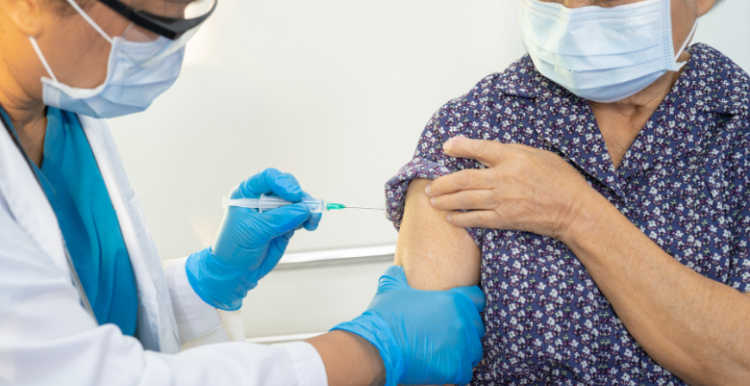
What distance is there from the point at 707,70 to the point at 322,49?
130cm

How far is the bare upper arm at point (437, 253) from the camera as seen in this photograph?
103 centimetres

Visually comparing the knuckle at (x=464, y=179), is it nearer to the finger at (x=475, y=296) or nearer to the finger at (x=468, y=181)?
the finger at (x=468, y=181)

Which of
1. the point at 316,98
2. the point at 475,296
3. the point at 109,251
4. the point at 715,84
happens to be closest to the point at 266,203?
the point at 109,251

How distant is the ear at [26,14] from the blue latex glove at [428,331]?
0.72 m

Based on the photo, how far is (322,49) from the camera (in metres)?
1.88

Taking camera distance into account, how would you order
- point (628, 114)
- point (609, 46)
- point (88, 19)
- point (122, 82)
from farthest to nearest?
point (628, 114) → point (609, 46) → point (122, 82) → point (88, 19)

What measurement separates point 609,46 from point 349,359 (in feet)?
2.63

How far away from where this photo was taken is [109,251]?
1.04 m

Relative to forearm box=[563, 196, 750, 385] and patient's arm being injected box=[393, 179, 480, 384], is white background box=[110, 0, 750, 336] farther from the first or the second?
forearm box=[563, 196, 750, 385]

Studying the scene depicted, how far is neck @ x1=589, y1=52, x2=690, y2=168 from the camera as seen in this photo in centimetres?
104

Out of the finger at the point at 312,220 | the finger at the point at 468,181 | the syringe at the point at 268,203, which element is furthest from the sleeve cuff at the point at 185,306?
the finger at the point at 468,181

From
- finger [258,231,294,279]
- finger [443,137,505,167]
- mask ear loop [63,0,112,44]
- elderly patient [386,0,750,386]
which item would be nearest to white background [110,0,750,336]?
finger [258,231,294,279]

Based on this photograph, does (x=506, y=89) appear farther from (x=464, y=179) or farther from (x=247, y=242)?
(x=247, y=242)

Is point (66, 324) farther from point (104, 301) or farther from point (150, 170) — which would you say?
point (150, 170)
